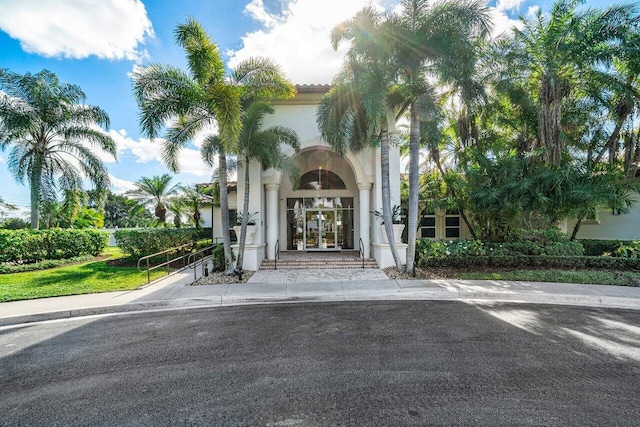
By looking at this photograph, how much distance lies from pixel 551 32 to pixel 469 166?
5524 mm

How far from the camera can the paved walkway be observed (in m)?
6.70

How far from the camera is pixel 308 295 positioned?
7660 millimetres

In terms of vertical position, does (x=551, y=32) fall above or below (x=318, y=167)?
above

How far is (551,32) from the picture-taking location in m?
10.4

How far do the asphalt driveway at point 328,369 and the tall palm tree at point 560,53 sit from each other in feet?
26.9

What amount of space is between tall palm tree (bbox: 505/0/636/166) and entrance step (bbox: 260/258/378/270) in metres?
8.59

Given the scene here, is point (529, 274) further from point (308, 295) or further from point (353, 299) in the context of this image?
point (308, 295)

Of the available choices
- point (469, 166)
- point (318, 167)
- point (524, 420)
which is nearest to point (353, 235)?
point (318, 167)

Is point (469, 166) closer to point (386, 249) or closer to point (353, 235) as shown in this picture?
point (386, 249)

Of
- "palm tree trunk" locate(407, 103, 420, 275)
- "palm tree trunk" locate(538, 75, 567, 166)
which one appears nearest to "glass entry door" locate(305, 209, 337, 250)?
"palm tree trunk" locate(407, 103, 420, 275)

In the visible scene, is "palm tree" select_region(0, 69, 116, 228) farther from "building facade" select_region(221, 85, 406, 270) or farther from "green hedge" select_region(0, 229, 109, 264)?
"building facade" select_region(221, 85, 406, 270)

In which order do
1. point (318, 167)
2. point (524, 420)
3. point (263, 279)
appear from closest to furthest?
point (524, 420), point (263, 279), point (318, 167)

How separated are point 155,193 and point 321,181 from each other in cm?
1479

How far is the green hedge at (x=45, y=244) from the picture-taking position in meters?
11.9
